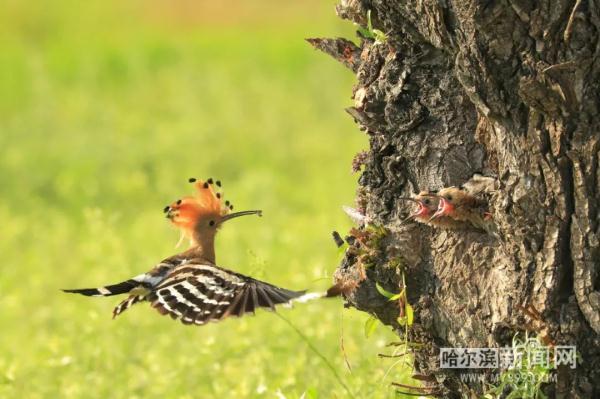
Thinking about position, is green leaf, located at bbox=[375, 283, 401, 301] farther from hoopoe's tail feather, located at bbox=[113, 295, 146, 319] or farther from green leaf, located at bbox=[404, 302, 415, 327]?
hoopoe's tail feather, located at bbox=[113, 295, 146, 319]

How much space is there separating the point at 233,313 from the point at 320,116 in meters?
9.90

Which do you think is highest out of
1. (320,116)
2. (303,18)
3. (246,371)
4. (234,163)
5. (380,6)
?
(303,18)

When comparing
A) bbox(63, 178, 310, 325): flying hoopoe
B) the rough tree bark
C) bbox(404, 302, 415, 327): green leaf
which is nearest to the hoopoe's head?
bbox(63, 178, 310, 325): flying hoopoe

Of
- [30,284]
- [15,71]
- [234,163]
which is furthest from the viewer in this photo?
[15,71]

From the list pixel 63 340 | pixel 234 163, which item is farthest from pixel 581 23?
pixel 234 163

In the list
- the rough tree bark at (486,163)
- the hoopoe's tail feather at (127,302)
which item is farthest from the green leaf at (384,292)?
the hoopoe's tail feather at (127,302)

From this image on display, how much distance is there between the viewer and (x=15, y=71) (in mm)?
15242

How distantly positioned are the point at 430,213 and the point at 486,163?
0.21 metres

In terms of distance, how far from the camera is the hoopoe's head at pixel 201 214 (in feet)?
14.7

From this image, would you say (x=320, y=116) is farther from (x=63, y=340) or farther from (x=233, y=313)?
(x=233, y=313)

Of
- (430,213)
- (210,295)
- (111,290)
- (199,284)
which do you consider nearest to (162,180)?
(111,290)

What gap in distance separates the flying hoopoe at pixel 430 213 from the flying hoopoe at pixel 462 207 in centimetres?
1

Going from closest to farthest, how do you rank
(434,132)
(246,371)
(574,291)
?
1. (574,291)
2. (434,132)
3. (246,371)

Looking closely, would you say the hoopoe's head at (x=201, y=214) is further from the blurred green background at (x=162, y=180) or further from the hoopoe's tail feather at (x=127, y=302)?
A: the hoopoe's tail feather at (x=127, y=302)
